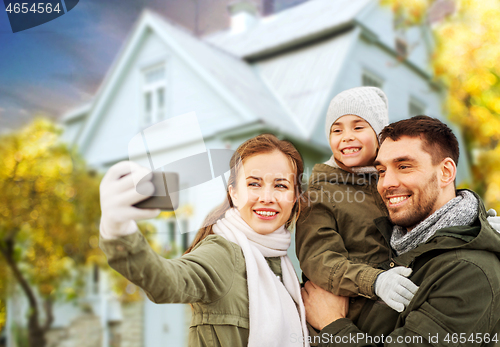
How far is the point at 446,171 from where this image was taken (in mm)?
1456

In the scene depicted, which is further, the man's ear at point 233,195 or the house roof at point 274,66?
the house roof at point 274,66

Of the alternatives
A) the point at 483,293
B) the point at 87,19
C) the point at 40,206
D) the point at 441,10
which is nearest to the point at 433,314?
the point at 483,293

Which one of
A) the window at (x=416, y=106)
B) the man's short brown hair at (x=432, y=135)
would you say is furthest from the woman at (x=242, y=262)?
the window at (x=416, y=106)

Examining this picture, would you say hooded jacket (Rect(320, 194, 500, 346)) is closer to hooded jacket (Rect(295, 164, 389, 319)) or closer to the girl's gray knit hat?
hooded jacket (Rect(295, 164, 389, 319))

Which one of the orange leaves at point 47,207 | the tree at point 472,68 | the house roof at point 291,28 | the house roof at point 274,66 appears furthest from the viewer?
the house roof at point 291,28

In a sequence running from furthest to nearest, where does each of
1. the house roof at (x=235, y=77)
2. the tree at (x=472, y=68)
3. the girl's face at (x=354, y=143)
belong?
the tree at (x=472, y=68), the house roof at (x=235, y=77), the girl's face at (x=354, y=143)

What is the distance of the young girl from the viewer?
1.38 meters

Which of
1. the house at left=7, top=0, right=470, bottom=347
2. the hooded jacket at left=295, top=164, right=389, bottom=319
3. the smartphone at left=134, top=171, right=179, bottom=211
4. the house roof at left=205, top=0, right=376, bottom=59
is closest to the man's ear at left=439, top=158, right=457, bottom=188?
the hooded jacket at left=295, top=164, right=389, bottom=319

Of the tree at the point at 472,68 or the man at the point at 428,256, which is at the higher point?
the tree at the point at 472,68

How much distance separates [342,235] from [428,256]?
32 centimetres

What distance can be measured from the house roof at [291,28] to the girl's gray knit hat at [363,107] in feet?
14.1

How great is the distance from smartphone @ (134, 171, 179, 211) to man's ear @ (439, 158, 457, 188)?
3.31ft

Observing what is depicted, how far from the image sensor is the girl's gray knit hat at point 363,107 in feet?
5.72

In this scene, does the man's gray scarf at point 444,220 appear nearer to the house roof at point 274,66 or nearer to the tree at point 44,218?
the house roof at point 274,66
